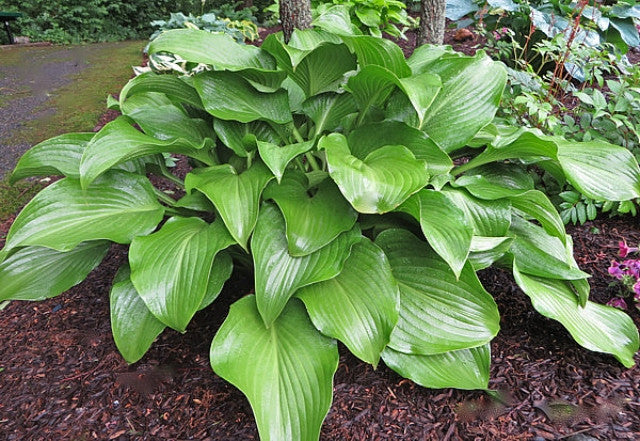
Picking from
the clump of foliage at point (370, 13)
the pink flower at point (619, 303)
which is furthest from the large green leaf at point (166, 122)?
the clump of foliage at point (370, 13)

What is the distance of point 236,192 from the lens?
177 centimetres

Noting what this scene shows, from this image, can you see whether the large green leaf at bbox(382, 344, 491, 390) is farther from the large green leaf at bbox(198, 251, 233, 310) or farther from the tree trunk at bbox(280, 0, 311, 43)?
the tree trunk at bbox(280, 0, 311, 43)

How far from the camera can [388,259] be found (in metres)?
1.87

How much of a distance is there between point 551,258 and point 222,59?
5.38 feet

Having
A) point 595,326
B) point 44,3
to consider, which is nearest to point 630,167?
point 595,326

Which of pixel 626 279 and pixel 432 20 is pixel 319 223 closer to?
pixel 626 279

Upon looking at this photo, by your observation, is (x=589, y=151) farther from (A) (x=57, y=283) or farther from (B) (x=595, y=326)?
(A) (x=57, y=283)

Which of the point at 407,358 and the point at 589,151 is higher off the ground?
the point at 589,151

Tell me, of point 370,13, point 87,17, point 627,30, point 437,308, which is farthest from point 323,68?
point 87,17

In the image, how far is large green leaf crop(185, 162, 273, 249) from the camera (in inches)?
65.2

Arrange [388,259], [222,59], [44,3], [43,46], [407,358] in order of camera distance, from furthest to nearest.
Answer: [44,3], [43,46], [222,59], [388,259], [407,358]

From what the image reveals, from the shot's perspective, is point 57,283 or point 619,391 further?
point 57,283

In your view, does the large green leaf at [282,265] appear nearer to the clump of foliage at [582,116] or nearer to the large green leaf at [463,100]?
the large green leaf at [463,100]

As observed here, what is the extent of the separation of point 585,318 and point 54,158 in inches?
93.3
